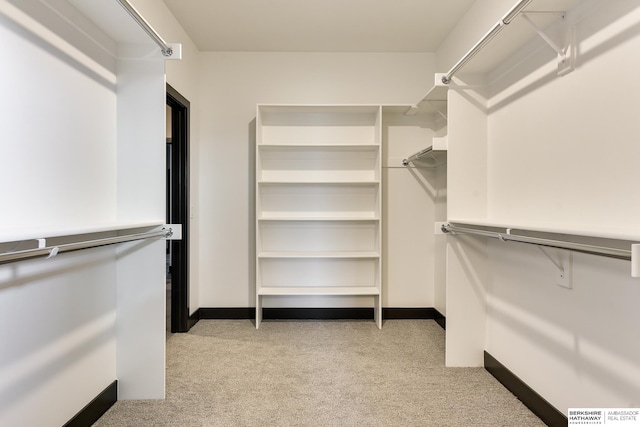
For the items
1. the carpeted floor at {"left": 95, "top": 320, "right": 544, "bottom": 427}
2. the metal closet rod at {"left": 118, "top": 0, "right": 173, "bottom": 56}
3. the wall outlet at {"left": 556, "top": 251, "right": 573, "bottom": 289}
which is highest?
the metal closet rod at {"left": 118, "top": 0, "right": 173, "bottom": 56}

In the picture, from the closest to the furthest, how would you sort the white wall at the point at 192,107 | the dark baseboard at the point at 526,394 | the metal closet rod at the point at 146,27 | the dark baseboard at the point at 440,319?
the metal closet rod at the point at 146,27
the dark baseboard at the point at 526,394
the white wall at the point at 192,107
the dark baseboard at the point at 440,319

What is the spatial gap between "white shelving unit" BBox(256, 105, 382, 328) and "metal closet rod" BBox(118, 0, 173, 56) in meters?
1.41

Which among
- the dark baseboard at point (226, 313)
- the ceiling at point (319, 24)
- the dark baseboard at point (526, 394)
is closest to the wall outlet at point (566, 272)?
the dark baseboard at point (526, 394)

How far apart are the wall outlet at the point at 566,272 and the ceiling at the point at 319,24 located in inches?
75.1

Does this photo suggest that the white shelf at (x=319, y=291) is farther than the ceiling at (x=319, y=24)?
Yes

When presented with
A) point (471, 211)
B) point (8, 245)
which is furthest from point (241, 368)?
point (471, 211)

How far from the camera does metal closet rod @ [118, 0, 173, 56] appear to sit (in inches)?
55.7

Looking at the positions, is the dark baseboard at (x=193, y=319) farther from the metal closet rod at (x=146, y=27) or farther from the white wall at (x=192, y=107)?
the metal closet rod at (x=146, y=27)

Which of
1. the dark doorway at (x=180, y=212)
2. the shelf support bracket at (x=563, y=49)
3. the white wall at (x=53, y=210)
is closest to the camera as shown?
the white wall at (x=53, y=210)

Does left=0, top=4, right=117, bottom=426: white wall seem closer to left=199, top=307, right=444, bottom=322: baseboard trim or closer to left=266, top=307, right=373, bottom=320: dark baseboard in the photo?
left=199, top=307, right=444, bottom=322: baseboard trim

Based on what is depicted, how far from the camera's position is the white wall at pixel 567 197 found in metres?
1.29

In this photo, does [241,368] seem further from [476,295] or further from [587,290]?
[587,290]

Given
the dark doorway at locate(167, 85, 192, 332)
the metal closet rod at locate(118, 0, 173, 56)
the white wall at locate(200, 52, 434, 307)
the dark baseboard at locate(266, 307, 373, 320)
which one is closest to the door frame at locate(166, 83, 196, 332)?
the dark doorway at locate(167, 85, 192, 332)

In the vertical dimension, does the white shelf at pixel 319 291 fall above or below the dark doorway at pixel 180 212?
below
